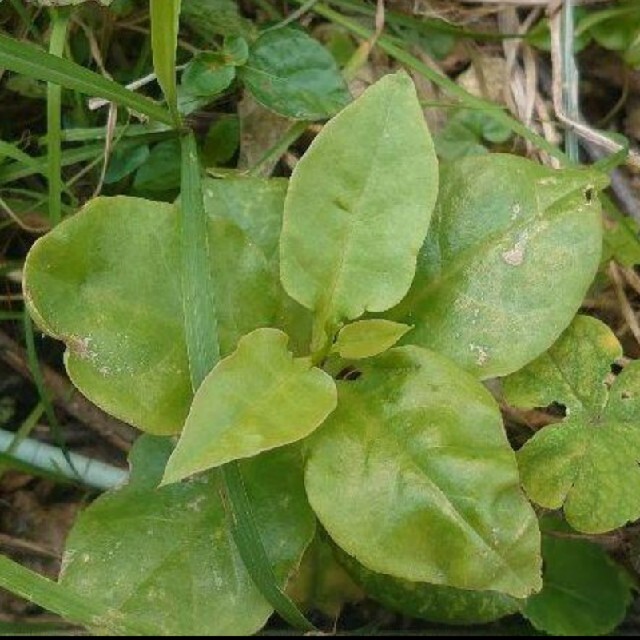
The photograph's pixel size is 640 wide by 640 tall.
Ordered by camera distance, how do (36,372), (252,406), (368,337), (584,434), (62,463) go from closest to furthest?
(252,406) < (368,337) < (584,434) < (36,372) < (62,463)

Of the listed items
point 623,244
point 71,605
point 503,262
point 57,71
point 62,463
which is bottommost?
point 62,463

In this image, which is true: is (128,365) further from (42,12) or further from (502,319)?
(42,12)

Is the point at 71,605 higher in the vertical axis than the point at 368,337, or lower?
lower

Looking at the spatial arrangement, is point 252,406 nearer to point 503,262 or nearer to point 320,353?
point 320,353

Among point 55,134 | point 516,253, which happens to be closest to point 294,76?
point 55,134

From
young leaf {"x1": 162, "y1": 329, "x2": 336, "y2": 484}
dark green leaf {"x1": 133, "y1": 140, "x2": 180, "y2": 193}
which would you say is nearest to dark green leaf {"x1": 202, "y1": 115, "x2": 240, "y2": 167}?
dark green leaf {"x1": 133, "y1": 140, "x2": 180, "y2": 193}

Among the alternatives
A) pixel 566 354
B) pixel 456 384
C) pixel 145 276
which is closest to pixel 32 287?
pixel 145 276

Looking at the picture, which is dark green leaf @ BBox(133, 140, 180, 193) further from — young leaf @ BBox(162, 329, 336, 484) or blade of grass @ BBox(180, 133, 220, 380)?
young leaf @ BBox(162, 329, 336, 484)
